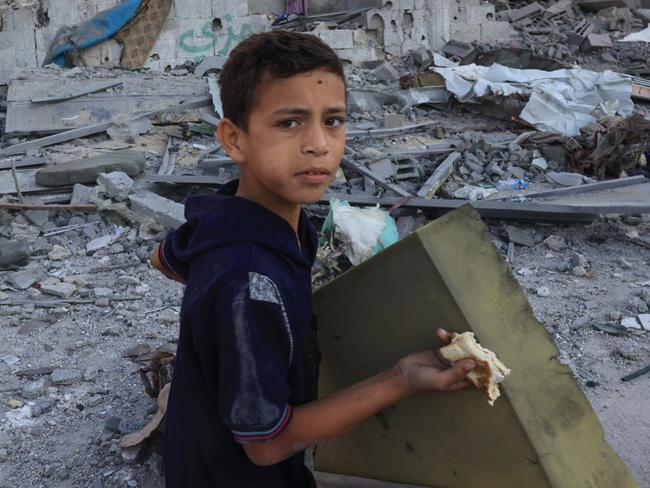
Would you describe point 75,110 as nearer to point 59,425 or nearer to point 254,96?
point 59,425

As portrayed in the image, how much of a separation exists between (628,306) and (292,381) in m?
3.60

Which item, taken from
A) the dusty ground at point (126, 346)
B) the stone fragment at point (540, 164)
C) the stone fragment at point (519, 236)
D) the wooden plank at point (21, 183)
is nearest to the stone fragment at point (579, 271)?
the dusty ground at point (126, 346)

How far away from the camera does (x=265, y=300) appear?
47.0 inches

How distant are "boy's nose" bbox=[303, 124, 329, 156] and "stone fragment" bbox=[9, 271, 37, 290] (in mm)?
4108

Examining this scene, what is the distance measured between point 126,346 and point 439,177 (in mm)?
4020

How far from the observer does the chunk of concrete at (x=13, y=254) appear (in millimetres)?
5117

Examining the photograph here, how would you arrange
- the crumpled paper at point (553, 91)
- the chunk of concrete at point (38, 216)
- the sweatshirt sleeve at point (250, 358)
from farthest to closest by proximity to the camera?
the crumpled paper at point (553, 91) < the chunk of concrete at point (38, 216) < the sweatshirt sleeve at point (250, 358)

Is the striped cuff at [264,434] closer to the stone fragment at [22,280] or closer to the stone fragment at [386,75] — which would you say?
the stone fragment at [22,280]

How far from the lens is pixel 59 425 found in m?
2.99

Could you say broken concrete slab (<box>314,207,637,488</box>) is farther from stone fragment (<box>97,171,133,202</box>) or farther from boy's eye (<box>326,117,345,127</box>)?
stone fragment (<box>97,171,133,202</box>)

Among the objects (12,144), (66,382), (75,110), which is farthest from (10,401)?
(75,110)

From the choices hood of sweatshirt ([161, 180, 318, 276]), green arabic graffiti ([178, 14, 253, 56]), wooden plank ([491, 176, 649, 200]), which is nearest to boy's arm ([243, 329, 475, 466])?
hood of sweatshirt ([161, 180, 318, 276])

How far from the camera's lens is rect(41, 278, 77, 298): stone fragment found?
461 centimetres

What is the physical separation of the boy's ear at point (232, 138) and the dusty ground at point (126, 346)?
5.18 feet
